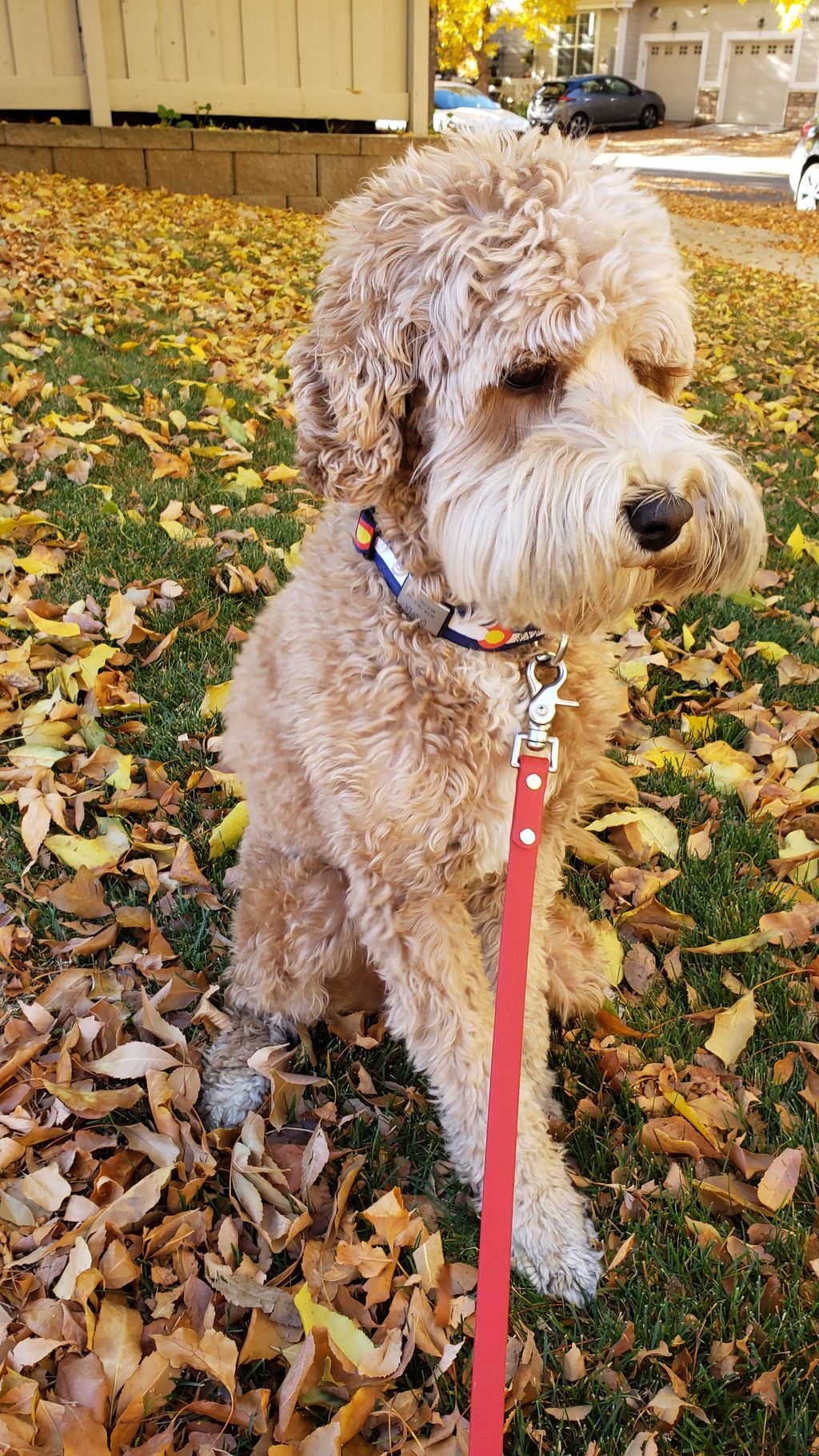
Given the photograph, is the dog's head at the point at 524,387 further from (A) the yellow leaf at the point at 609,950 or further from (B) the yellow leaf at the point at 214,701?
(B) the yellow leaf at the point at 214,701

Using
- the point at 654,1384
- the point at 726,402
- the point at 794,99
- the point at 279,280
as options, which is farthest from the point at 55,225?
the point at 794,99

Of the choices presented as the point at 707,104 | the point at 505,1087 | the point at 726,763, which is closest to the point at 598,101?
the point at 707,104

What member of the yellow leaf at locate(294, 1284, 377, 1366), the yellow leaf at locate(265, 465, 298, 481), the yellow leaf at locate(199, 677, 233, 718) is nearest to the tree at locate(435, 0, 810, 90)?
the yellow leaf at locate(265, 465, 298, 481)

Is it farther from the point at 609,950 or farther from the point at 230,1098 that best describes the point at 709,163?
the point at 230,1098

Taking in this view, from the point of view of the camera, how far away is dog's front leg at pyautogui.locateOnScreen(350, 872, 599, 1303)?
213 centimetres

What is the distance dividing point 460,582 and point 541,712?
31 cm

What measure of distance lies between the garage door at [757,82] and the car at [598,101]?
3.14 metres

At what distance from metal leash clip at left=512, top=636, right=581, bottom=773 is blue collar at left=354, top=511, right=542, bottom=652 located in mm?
73

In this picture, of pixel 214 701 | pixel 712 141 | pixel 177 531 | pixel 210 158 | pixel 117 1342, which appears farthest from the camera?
pixel 712 141

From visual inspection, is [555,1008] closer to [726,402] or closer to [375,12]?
[726,402]

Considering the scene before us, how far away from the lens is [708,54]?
36.9 meters

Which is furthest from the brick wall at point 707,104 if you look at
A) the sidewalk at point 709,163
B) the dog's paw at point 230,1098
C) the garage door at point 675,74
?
the dog's paw at point 230,1098

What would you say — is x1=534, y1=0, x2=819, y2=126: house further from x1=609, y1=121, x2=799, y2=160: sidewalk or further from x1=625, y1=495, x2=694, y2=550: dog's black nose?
x1=625, y1=495, x2=694, y2=550: dog's black nose

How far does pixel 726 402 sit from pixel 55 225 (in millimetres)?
6046
